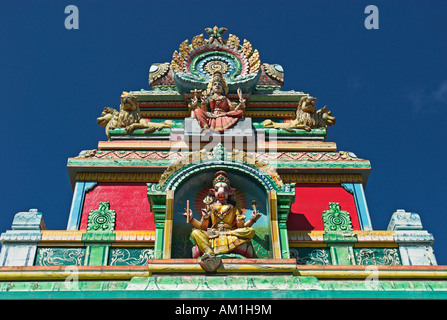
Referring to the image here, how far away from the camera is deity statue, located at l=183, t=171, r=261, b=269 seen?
11.7 meters

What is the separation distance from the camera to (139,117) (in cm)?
1758

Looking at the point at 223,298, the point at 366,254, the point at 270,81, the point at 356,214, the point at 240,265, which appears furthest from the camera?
the point at 270,81

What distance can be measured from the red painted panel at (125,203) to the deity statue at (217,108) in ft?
8.97

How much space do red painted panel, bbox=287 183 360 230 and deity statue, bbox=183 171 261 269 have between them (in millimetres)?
1677

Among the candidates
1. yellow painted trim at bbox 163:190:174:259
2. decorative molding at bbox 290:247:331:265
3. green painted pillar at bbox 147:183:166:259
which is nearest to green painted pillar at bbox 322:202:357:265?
decorative molding at bbox 290:247:331:265

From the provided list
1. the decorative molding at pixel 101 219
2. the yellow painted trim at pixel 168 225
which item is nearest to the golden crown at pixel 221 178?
the yellow painted trim at pixel 168 225

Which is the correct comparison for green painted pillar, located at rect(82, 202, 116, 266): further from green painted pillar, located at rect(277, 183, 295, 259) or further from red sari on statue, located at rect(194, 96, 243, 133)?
red sari on statue, located at rect(194, 96, 243, 133)

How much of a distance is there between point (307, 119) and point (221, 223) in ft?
19.6

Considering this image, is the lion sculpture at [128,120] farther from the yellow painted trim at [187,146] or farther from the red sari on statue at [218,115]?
the red sari on statue at [218,115]

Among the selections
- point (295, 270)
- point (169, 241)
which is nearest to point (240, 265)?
point (295, 270)

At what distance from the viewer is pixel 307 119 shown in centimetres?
1731

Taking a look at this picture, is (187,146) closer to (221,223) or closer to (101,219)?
(101,219)
